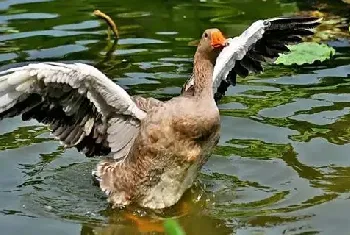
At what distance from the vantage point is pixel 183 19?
14.8 metres

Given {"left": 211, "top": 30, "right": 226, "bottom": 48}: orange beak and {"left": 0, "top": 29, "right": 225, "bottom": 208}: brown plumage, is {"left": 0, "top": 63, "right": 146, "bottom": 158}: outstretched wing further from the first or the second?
{"left": 211, "top": 30, "right": 226, "bottom": 48}: orange beak

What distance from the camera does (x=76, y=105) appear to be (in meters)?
8.51

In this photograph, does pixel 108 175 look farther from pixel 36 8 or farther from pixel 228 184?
pixel 36 8

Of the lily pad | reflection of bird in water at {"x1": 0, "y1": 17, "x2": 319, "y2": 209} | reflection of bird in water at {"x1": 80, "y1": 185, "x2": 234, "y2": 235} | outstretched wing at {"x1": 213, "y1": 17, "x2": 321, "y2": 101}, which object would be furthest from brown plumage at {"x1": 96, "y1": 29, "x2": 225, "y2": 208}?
the lily pad

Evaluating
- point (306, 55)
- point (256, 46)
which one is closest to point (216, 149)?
point (256, 46)

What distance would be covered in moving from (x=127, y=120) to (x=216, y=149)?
4.68 ft

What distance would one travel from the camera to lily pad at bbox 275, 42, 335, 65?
1241cm

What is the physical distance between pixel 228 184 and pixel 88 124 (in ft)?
4.94

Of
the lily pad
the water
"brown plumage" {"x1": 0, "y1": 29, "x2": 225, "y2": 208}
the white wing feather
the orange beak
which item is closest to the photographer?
"brown plumage" {"x1": 0, "y1": 29, "x2": 225, "y2": 208}

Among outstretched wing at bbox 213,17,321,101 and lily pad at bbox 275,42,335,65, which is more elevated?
outstretched wing at bbox 213,17,321,101

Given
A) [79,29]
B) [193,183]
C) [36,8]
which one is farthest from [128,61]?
[193,183]

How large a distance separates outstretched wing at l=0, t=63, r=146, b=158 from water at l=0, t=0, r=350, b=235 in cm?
57

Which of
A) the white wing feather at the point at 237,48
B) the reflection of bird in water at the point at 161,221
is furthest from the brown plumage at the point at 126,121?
the white wing feather at the point at 237,48

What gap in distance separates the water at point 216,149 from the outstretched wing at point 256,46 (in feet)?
2.35
